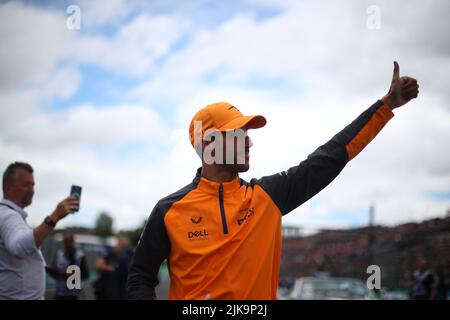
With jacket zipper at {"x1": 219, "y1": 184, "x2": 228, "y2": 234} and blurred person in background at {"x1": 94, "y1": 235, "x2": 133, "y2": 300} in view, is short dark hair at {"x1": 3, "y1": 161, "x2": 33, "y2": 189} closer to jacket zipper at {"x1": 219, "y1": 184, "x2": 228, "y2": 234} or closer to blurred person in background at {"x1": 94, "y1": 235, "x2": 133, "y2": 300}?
jacket zipper at {"x1": 219, "y1": 184, "x2": 228, "y2": 234}

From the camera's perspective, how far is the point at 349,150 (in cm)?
234

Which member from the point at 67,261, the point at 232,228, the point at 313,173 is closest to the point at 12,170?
the point at 232,228

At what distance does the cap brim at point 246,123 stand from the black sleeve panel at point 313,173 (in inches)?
9.3

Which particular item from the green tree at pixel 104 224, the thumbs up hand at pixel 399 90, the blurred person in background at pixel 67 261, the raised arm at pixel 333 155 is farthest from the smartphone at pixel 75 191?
the green tree at pixel 104 224

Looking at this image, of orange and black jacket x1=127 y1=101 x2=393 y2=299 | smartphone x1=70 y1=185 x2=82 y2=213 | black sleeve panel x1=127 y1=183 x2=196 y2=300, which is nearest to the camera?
orange and black jacket x1=127 y1=101 x2=393 y2=299

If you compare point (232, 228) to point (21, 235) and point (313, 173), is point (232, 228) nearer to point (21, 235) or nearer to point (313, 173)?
point (313, 173)

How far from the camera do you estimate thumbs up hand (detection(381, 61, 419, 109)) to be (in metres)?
2.30

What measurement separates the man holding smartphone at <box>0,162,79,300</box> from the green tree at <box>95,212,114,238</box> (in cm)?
8799

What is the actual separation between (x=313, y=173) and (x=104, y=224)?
9427 centimetres

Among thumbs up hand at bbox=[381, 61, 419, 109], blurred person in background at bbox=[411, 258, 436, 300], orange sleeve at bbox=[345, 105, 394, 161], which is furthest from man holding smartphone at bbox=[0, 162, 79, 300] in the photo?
blurred person in background at bbox=[411, 258, 436, 300]

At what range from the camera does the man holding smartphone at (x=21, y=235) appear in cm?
368

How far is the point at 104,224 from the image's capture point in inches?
3703

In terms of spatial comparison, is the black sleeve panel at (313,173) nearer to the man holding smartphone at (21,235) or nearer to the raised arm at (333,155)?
the raised arm at (333,155)
